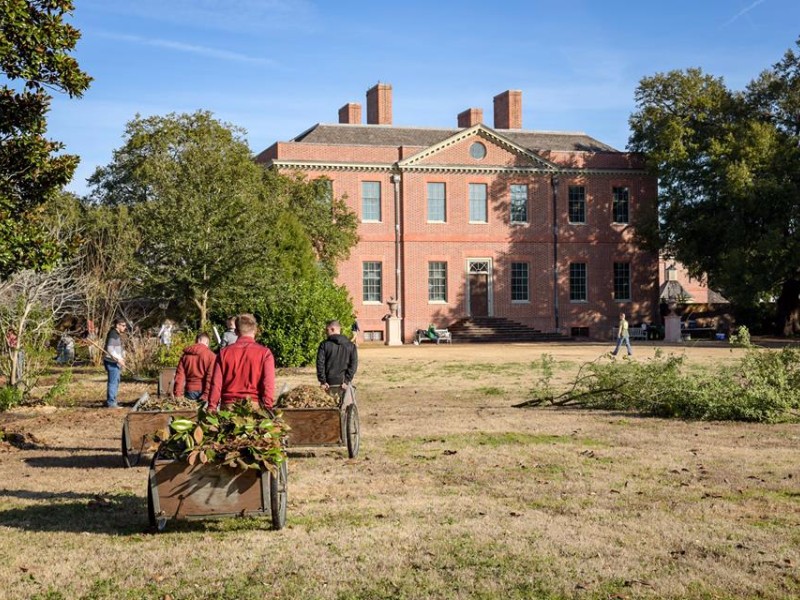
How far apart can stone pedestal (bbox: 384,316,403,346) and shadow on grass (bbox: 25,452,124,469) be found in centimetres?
3098

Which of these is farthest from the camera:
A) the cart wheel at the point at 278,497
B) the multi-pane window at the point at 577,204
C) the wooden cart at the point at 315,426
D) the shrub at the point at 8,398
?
the multi-pane window at the point at 577,204

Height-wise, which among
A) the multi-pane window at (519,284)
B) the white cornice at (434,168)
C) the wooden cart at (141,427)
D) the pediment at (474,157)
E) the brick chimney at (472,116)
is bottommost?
the wooden cart at (141,427)

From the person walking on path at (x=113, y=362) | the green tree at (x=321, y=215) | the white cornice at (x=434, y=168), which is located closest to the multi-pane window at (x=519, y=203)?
the white cornice at (x=434, y=168)

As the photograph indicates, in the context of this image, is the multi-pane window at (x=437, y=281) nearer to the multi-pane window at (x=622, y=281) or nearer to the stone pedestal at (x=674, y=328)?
the multi-pane window at (x=622, y=281)

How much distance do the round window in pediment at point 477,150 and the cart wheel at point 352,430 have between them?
35.1m

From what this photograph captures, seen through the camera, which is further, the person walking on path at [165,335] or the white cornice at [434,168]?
the white cornice at [434,168]

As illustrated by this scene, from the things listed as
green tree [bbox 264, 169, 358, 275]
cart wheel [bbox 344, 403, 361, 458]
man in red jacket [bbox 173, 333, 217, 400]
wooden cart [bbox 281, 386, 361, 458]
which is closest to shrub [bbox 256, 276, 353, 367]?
man in red jacket [bbox 173, 333, 217, 400]

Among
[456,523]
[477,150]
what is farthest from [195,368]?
[477,150]

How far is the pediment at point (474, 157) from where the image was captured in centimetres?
4434

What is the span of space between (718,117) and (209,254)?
93.7 feet

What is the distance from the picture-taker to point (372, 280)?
145 ft

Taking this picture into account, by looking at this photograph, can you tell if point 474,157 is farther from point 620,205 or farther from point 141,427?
point 141,427

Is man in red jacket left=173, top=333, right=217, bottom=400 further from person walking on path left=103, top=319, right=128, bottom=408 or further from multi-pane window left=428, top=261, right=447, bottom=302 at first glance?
multi-pane window left=428, top=261, right=447, bottom=302

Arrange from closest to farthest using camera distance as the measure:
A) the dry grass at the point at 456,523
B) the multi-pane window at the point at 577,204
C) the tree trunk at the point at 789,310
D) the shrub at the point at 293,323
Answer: the dry grass at the point at 456,523, the shrub at the point at 293,323, the tree trunk at the point at 789,310, the multi-pane window at the point at 577,204
